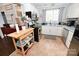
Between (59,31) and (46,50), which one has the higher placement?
(59,31)

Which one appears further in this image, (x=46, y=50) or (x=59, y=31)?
(x=59, y=31)

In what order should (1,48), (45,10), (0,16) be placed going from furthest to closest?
1. (1,48)
2. (45,10)
3. (0,16)

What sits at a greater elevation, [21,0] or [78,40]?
[21,0]

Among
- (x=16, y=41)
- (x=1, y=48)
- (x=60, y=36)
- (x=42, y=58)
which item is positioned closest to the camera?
(x=42, y=58)

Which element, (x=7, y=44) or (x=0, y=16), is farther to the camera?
(x=7, y=44)

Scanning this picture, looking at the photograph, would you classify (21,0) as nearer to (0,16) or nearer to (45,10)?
(0,16)

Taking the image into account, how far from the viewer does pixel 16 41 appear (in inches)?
45.8

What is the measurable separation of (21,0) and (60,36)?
1.92 meters

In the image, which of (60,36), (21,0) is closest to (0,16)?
(21,0)

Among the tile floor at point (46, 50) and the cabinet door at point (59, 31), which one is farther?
the cabinet door at point (59, 31)

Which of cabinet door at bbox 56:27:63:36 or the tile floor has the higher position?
cabinet door at bbox 56:27:63:36

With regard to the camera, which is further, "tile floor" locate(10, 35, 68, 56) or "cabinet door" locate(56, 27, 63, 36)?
"cabinet door" locate(56, 27, 63, 36)

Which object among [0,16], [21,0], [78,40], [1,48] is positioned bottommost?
[1,48]

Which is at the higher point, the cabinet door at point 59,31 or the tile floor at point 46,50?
the cabinet door at point 59,31
